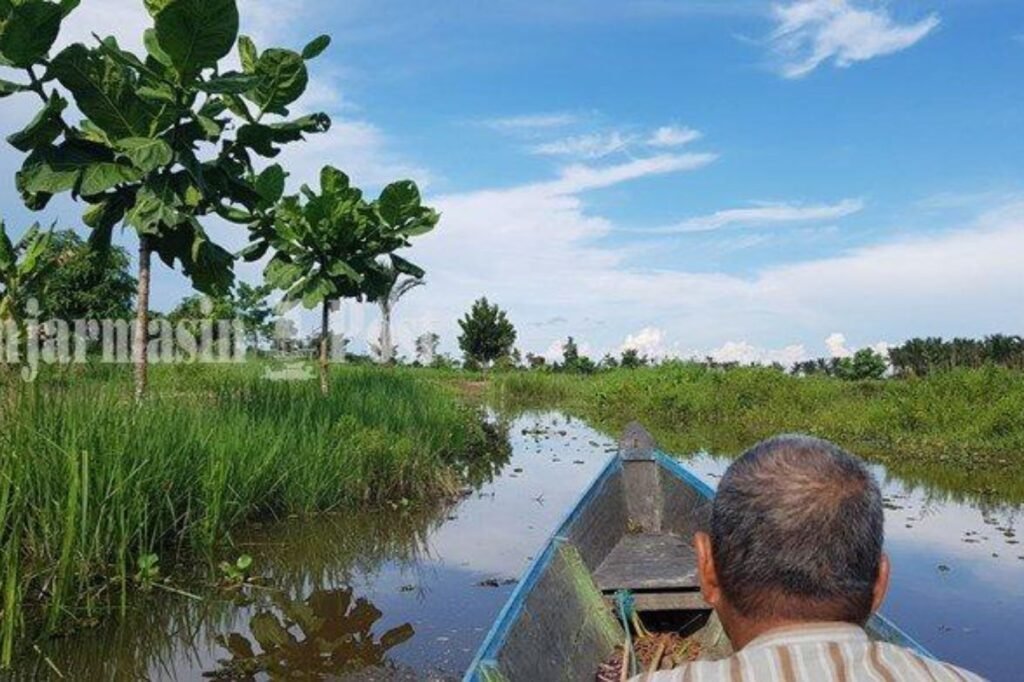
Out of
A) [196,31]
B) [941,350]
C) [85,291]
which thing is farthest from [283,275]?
[941,350]

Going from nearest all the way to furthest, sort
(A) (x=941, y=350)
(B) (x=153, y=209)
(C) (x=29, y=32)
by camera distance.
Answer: (C) (x=29, y=32), (B) (x=153, y=209), (A) (x=941, y=350)

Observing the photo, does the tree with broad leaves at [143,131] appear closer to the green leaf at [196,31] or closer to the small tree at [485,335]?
the green leaf at [196,31]

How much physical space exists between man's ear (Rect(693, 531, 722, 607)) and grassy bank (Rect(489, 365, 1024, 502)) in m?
10.5

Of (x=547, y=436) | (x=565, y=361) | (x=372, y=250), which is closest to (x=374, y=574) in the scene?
(x=372, y=250)

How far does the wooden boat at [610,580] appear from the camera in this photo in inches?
130

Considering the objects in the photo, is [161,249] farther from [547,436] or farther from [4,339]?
[547,436]

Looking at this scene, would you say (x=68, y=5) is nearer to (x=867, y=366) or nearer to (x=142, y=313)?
(x=142, y=313)

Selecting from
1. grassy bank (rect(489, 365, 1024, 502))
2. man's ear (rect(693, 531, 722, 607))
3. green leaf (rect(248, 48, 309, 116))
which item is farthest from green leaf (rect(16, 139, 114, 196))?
grassy bank (rect(489, 365, 1024, 502))

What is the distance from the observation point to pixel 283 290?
522 inches

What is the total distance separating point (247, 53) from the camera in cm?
980

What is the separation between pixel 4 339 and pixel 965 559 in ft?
27.7

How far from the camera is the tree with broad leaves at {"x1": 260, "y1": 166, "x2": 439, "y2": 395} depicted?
1257cm

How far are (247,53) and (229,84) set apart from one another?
238 cm

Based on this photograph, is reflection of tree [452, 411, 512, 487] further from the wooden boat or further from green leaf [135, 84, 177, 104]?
green leaf [135, 84, 177, 104]
